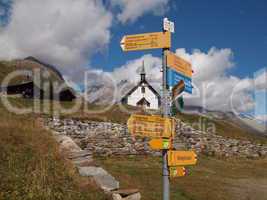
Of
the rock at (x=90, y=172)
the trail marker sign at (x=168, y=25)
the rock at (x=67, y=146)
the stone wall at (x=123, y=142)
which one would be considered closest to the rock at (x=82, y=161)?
the rock at (x=67, y=146)

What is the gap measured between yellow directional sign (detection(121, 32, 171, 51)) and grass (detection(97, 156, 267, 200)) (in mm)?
6828

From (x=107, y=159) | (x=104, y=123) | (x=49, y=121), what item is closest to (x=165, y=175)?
(x=107, y=159)

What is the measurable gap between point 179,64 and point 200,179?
37.5 ft

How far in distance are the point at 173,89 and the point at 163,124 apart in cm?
69

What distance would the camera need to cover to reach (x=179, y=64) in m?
7.10

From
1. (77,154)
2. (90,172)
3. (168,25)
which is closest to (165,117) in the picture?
(168,25)

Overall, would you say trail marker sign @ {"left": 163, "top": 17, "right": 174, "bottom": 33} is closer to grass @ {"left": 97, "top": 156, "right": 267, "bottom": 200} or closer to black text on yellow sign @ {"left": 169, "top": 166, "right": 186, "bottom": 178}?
black text on yellow sign @ {"left": 169, "top": 166, "right": 186, "bottom": 178}

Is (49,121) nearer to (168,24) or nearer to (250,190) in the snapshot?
(250,190)

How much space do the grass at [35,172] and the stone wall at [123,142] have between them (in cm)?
1015

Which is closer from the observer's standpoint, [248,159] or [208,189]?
[208,189]

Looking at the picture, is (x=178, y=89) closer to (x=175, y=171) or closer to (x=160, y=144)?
(x=160, y=144)

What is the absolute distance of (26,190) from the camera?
8.41 meters

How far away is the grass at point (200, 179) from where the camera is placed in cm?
1404

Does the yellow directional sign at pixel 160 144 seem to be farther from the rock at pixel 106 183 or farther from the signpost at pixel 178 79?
the rock at pixel 106 183
